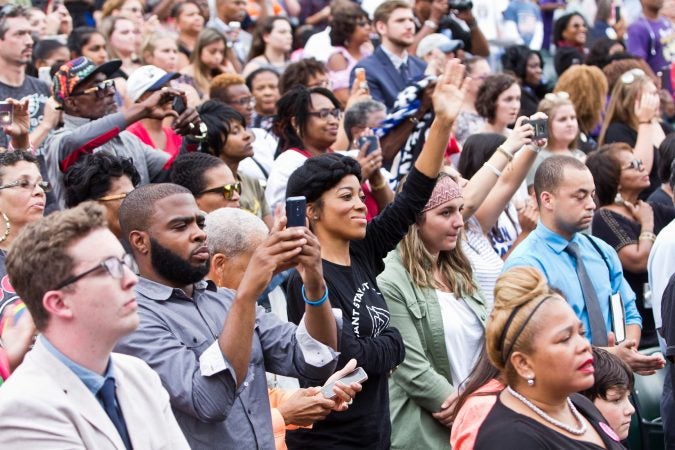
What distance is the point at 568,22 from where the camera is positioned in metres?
13.6

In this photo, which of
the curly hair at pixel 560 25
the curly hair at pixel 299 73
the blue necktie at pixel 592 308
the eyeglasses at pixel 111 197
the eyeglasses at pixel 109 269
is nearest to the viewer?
the eyeglasses at pixel 109 269

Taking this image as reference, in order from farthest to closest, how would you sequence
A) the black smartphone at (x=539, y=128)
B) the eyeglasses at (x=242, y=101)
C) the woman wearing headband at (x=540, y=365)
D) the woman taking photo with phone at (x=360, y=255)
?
the eyeglasses at (x=242, y=101) < the black smartphone at (x=539, y=128) < the woman taking photo with phone at (x=360, y=255) < the woman wearing headband at (x=540, y=365)

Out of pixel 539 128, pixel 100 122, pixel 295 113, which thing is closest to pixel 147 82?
pixel 100 122

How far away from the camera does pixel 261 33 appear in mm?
11359

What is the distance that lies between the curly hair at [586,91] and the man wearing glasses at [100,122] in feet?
13.3

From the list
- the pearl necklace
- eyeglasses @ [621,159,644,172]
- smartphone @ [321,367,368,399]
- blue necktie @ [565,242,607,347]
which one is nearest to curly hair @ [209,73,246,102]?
eyeglasses @ [621,159,644,172]

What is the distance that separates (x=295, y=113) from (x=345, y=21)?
367 centimetres

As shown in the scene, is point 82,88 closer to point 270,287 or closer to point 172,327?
point 270,287

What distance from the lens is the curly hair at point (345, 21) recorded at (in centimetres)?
1077

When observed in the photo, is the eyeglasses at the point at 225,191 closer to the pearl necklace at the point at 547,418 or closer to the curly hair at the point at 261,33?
the pearl necklace at the point at 547,418

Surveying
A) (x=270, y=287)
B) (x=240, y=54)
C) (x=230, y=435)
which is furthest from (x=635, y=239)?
(x=240, y=54)

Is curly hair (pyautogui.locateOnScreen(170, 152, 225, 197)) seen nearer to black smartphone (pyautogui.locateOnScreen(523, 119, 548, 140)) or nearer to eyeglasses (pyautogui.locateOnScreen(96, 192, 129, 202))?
eyeglasses (pyautogui.locateOnScreen(96, 192, 129, 202))

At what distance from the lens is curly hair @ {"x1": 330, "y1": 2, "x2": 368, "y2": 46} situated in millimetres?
10773

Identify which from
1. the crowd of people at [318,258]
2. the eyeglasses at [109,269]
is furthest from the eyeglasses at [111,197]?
the eyeglasses at [109,269]
